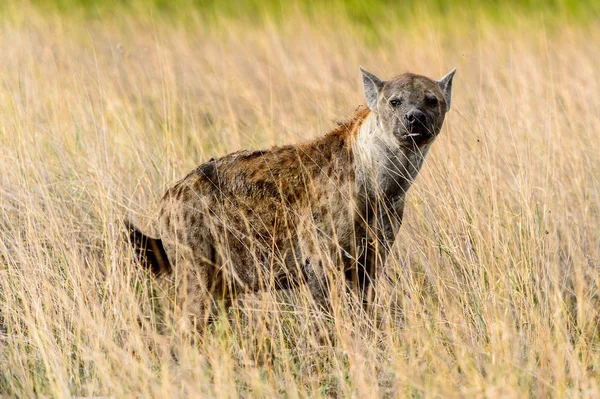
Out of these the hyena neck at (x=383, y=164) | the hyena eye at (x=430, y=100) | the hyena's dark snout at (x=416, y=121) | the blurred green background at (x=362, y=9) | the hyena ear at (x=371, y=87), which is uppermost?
the blurred green background at (x=362, y=9)

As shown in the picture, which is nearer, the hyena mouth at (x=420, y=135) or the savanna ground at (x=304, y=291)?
the savanna ground at (x=304, y=291)

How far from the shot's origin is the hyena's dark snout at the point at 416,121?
4121mm

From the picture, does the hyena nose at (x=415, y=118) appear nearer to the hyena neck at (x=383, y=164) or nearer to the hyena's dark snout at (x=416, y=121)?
the hyena's dark snout at (x=416, y=121)

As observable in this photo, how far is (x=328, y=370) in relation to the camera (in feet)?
12.9

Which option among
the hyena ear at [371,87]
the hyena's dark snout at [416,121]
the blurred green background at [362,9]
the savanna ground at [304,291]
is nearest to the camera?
the savanna ground at [304,291]

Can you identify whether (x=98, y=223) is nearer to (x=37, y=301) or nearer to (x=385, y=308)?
(x=37, y=301)

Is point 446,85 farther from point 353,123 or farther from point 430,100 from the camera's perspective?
point 353,123

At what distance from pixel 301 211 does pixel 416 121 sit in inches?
26.5

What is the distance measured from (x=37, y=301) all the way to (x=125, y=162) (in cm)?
175

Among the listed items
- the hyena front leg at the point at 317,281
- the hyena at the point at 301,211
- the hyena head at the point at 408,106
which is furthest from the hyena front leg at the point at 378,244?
the hyena head at the point at 408,106

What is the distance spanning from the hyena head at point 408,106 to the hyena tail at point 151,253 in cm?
113

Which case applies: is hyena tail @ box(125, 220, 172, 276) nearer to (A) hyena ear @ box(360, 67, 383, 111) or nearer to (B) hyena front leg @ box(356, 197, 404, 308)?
(B) hyena front leg @ box(356, 197, 404, 308)

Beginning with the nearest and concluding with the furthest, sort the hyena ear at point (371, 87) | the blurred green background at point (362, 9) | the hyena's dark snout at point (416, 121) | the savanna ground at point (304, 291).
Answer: the savanna ground at point (304, 291) → the hyena's dark snout at point (416, 121) → the hyena ear at point (371, 87) → the blurred green background at point (362, 9)

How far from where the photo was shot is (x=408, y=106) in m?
4.20
